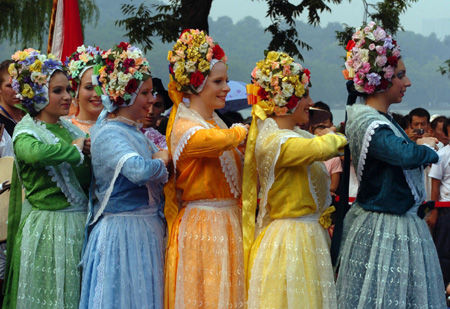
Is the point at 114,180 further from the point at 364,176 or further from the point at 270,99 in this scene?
the point at 364,176

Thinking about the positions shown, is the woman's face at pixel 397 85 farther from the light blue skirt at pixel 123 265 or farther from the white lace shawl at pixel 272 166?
the light blue skirt at pixel 123 265

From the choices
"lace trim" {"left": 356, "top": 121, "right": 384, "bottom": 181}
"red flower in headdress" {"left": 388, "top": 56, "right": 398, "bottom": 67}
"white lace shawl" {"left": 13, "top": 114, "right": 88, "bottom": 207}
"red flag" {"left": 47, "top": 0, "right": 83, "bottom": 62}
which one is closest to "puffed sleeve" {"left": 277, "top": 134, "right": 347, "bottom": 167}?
"lace trim" {"left": 356, "top": 121, "right": 384, "bottom": 181}

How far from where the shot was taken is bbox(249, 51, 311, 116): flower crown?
14.7 ft

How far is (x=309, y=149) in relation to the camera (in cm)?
421

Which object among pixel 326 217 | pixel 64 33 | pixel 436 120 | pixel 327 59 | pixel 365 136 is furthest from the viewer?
pixel 327 59

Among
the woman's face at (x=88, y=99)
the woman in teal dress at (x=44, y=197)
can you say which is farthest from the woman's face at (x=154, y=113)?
the woman in teal dress at (x=44, y=197)

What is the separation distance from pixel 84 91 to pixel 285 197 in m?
2.12

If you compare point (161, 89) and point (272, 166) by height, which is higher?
point (161, 89)

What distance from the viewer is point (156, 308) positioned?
173 inches

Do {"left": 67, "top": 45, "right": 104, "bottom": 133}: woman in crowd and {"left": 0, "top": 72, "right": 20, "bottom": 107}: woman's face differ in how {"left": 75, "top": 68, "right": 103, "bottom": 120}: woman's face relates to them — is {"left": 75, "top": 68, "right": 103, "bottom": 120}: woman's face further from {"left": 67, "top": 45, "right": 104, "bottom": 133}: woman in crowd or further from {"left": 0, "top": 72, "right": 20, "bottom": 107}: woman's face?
{"left": 0, "top": 72, "right": 20, "bottom": 107}: woman's face

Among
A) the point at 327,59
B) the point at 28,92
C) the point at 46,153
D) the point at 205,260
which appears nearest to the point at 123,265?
the point at 205,260

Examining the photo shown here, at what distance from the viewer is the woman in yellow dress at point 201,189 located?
4371mm

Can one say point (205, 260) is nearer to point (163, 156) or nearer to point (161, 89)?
point (163, 156)

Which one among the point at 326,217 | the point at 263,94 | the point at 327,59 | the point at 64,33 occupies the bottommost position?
the point at 326,217
